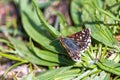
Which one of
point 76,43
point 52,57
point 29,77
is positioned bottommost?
point 29,77

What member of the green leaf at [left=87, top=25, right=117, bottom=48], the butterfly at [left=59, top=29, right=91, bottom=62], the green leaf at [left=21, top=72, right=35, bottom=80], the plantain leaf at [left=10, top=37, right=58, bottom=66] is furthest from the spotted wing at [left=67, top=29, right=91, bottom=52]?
the green leaf at [left=21, top=72, right=35, bottom=80]

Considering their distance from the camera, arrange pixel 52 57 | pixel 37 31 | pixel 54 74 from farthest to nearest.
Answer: pixel 37 31 → pixel 52 57 → pixel 54 74

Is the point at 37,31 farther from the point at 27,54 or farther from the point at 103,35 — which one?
the point at 103,35

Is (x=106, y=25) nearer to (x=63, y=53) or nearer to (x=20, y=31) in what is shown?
(x=63, y=53)

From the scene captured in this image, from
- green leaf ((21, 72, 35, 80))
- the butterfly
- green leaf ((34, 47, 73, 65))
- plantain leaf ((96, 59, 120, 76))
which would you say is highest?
the butterfly

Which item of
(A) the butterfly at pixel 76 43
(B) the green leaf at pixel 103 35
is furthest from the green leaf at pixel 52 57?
(B) the green leaf at pixel 103 35

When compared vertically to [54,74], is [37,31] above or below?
above

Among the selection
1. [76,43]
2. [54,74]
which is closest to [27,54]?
[54,74]

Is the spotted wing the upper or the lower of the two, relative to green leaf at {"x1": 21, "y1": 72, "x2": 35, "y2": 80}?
upper

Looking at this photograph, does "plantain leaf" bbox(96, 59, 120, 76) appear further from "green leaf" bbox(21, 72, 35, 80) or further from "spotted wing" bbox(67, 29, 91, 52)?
"green leaf" bbox(21, 72, 35, 80)
